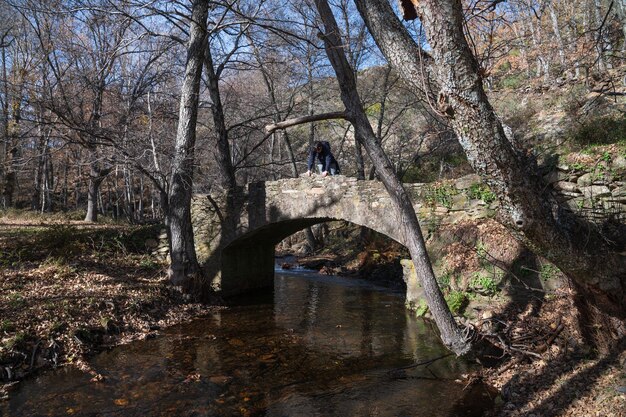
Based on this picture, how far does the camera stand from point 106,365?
634 cm

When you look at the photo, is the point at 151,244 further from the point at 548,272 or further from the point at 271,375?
the point at 548,272

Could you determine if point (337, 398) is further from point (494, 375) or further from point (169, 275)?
point (169, 275)

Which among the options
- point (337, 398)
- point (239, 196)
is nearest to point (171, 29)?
point (239, 196)

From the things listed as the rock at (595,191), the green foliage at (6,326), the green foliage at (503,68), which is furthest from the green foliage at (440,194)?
the green foliage at (503,68)

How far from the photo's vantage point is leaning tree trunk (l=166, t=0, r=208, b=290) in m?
9.72

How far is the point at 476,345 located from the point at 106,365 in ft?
17.0

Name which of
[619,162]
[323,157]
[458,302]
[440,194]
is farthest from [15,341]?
[619,162]

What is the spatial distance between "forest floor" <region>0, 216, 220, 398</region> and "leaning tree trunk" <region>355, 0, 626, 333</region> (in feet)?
17.6

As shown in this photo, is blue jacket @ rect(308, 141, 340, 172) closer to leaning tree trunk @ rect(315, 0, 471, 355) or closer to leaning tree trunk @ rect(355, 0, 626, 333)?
leaning tree trunk @ rect(315, 0, 471, 355)

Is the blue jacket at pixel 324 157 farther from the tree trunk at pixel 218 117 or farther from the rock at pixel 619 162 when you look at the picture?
the rock at pixel 619 162

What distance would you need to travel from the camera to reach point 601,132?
8539mm

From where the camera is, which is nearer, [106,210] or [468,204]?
[468,204]

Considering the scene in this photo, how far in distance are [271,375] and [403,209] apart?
114 inches

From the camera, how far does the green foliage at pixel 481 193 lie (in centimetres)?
847
